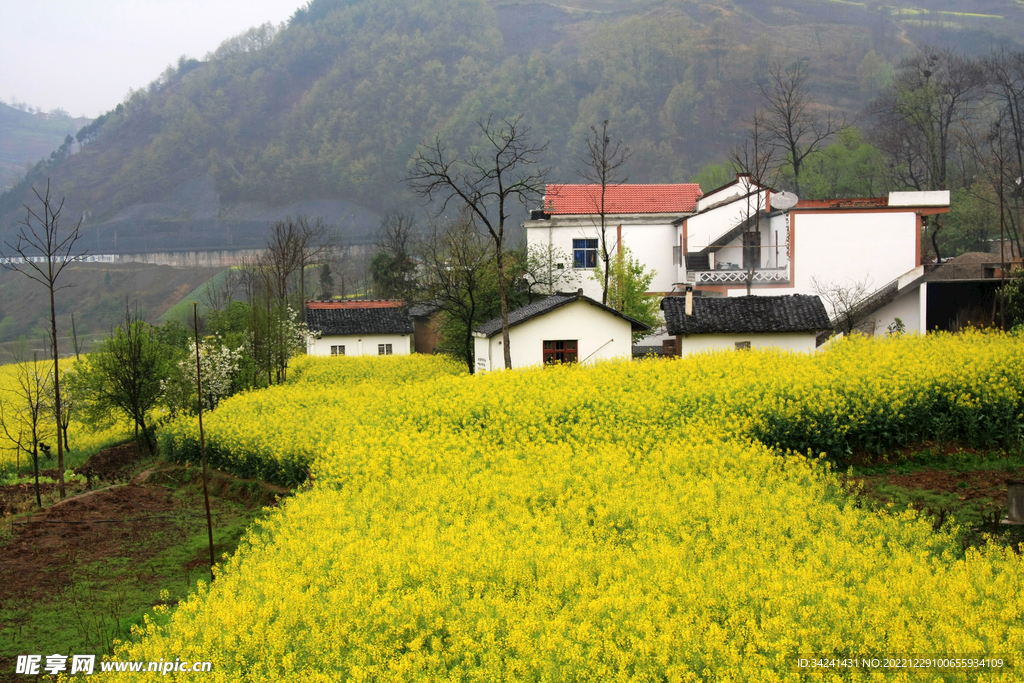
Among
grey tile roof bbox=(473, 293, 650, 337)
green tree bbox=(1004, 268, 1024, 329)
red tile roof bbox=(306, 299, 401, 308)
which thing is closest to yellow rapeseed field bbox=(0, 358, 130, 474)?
grey tile roof bbox=(473, 293, 650, 337)

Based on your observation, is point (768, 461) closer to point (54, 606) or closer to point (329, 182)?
point (54, 606)

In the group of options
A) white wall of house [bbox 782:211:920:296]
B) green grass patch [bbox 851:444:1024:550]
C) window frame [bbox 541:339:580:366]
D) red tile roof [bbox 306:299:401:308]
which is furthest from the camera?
red tile roof [bbox 306:299:401:308]

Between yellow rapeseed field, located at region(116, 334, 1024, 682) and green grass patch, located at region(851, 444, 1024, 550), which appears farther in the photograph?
green grass patch, located at region(851, 444, 1024, 550)

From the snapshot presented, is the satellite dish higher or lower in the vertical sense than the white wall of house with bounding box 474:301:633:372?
higher

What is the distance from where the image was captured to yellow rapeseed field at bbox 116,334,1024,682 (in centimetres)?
701

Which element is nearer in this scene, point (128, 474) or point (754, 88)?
point (128, 474)

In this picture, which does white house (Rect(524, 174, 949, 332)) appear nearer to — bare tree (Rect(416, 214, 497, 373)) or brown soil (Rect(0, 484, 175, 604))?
bare tree (Rect(416, 214, 497, 373))

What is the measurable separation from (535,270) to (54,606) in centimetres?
3687

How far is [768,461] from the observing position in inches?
562

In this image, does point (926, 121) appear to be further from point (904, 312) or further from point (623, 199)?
point (904, 312)

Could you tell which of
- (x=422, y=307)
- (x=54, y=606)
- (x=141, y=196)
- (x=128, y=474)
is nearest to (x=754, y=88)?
(x=141, y=196)

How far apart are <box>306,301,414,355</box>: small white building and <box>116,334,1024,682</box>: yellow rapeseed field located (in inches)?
1414

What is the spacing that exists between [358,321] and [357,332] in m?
1.04

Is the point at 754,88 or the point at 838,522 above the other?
the point at 754,88
